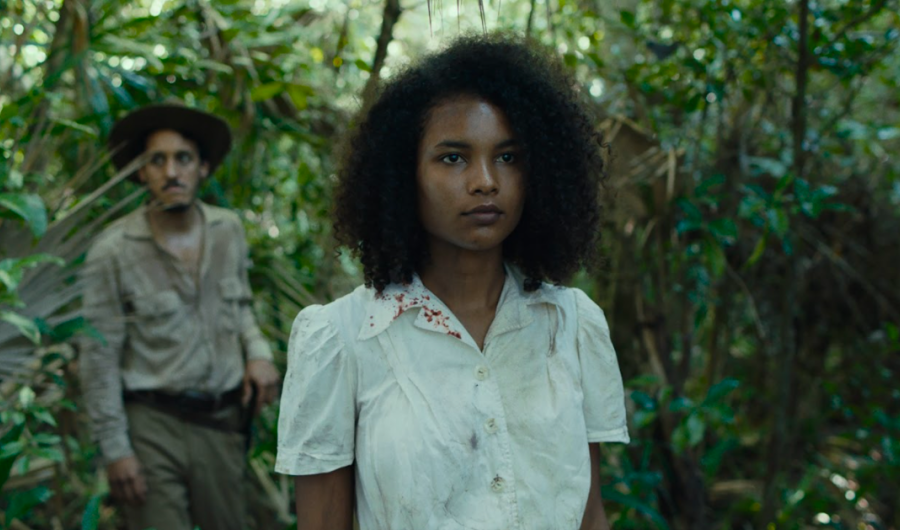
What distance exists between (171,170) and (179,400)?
0.83 metres

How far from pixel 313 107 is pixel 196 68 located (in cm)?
59

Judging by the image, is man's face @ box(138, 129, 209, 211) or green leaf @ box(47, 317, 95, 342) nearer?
green leaf @ box(47, 317, 95, 342)

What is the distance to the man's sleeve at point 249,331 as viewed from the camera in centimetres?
298

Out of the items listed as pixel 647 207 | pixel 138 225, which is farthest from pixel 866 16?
pixel 138 225

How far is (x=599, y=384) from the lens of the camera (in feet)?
4.90

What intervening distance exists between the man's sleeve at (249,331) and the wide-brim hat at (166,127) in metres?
0.34

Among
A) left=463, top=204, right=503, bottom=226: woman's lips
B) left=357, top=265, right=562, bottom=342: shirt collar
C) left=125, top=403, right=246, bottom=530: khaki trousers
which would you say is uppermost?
left=463, top=204, right=503, bottom=226: woman's lips

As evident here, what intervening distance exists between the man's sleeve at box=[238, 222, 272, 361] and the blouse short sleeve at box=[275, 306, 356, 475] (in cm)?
169

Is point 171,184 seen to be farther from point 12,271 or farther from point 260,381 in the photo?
point 12,271

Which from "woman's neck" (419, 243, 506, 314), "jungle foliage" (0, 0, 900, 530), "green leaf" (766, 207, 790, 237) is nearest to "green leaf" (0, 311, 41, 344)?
"jungle foliage" (0, 0, 900, 530)

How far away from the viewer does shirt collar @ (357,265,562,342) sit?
1.37 m

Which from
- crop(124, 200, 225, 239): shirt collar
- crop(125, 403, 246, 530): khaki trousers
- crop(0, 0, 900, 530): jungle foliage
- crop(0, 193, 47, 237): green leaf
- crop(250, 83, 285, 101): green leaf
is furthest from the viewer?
crop(250, 83, 285, 101): green leaf

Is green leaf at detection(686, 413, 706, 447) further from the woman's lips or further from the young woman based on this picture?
the woman's lips

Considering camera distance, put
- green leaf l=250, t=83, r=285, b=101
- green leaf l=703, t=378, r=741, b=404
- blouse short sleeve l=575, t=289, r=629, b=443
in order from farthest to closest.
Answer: green leaf l=250, t=83, r=285, b=101
green leaf l=703, t=378, r=741, b=404
blouse short sleeve l=575, t=289, r=629, b=443
